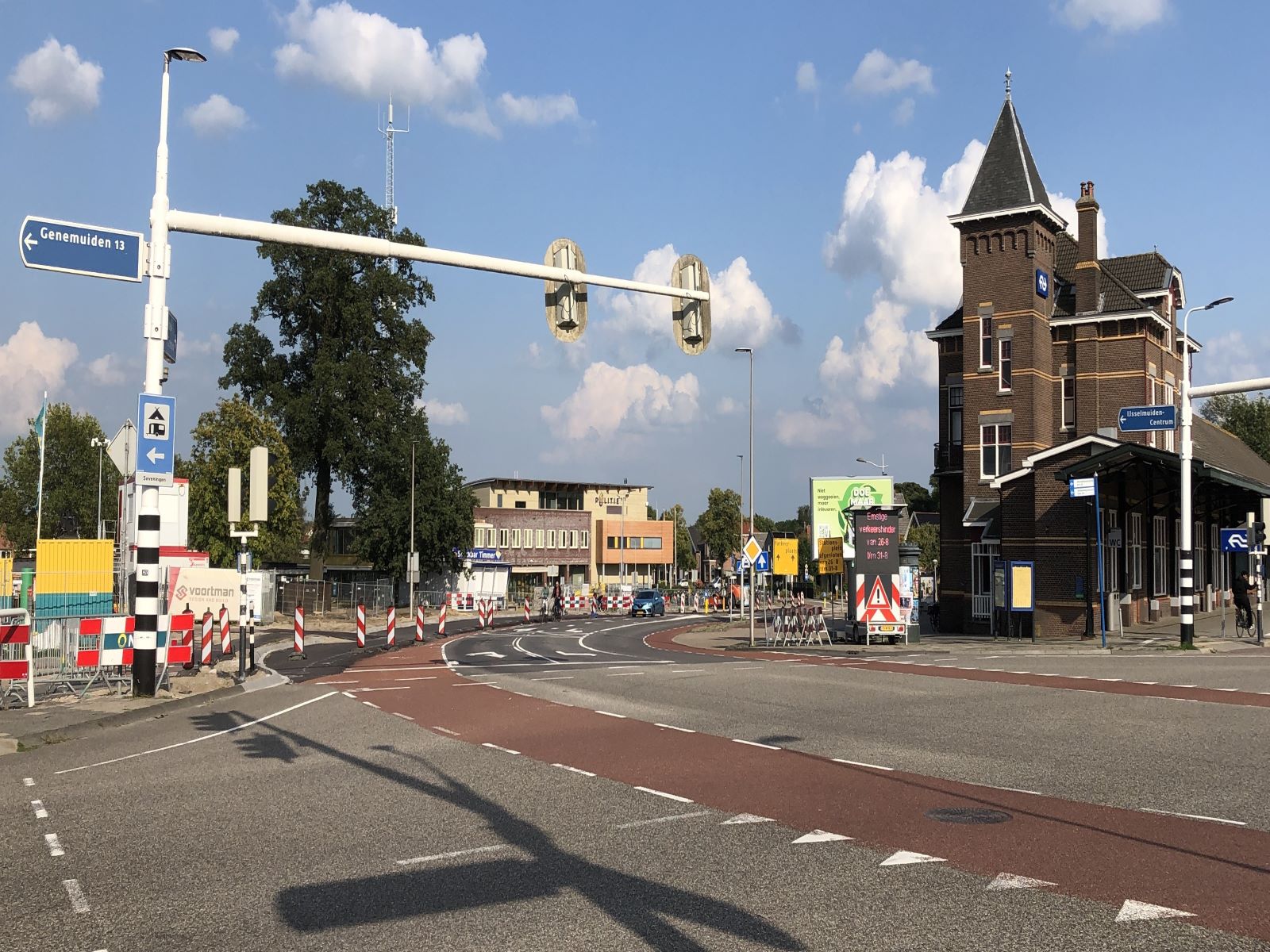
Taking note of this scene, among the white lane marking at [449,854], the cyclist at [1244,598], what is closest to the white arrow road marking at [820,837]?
the white lane marking at [449,854]

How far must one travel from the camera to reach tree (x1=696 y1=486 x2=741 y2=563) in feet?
351

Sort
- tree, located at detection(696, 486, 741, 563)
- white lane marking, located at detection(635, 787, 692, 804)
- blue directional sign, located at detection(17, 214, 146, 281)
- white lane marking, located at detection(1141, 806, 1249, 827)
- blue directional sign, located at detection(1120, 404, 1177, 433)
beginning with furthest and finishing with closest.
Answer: tree, located at detection(696, 486, 741, 563), blue directional sign, located at detection(1120, 404, 1177, 433), blue directional sign, located at detection(17, 214, 146, 281), white lane marking, located at detection(635, 787, 692, 804), white lane marking, located at detection(1141, 806, 1249, 827)

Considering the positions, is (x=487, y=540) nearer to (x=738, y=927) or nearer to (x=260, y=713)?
(x=260, y=713)

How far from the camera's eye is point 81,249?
1612 centimetres

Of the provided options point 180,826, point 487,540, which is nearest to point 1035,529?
point 180,826

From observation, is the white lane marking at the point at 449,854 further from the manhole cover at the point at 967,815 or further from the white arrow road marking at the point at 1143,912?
the white arrow road marking at the point at 1143,912

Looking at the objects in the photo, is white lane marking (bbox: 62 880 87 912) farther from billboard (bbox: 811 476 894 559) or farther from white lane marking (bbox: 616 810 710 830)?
billboard (bbox: 811 476 894 559)

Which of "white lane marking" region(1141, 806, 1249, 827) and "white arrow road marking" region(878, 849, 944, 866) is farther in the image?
"white lane marking" region(1141, 806, 1249, 827)

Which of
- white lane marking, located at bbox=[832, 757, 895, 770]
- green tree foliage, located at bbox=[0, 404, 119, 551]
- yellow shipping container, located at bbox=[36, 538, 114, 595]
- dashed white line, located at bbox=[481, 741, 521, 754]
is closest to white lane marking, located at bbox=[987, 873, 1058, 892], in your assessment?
white lane marking, located at bbox=[832, 757, 895, 770]

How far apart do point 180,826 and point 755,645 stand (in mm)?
28893

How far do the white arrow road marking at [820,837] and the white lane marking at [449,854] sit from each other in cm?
217

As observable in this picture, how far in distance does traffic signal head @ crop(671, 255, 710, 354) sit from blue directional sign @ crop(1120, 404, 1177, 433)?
18.1 meters

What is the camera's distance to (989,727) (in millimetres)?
14422

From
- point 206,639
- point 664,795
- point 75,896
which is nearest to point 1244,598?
point 206,639
